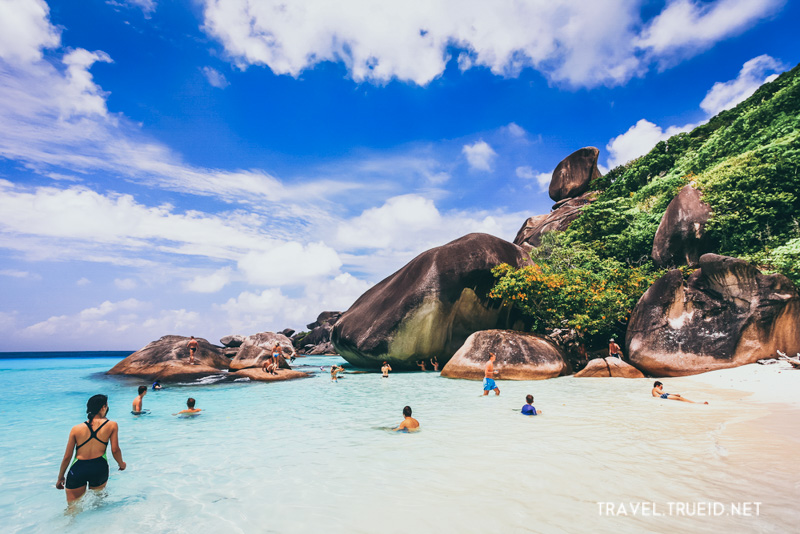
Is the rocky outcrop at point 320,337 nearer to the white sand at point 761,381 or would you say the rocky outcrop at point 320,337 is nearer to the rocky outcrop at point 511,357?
the rocky outcrop at point 511,357

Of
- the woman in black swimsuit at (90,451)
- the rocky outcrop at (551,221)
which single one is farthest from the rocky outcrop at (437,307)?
the woman in black swimsuit at (90,451)

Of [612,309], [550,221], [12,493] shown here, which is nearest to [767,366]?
A: [612,309]

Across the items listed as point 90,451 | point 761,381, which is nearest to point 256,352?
point 90,451

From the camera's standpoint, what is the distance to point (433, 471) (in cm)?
451

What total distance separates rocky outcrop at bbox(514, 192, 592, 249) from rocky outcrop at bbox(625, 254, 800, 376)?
16594 millimetres

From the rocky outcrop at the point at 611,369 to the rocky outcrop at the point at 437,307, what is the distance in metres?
5.66

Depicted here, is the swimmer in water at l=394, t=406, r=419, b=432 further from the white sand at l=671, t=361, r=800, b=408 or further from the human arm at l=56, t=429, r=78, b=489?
the white sand at l=671, t=361, r=800, b=408

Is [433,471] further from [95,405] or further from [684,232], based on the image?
[684,232]

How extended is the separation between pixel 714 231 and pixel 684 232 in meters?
0.95

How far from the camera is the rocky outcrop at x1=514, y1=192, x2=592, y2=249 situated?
2981 centimetres

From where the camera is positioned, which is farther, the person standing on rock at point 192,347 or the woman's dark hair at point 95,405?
the person standing on rock at point 192,347

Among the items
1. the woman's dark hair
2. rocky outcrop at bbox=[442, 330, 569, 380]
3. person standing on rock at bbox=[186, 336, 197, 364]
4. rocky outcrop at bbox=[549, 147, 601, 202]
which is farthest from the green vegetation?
person standing on rock at bbox=[186, 336, 197, 364]

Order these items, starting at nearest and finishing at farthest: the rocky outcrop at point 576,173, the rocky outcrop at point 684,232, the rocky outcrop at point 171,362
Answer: the rocky outcrop at point 684,232, the rocky outcrop at point 171,362, the rocky outcrop at point 576,173

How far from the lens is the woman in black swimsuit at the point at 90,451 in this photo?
3840 mm
